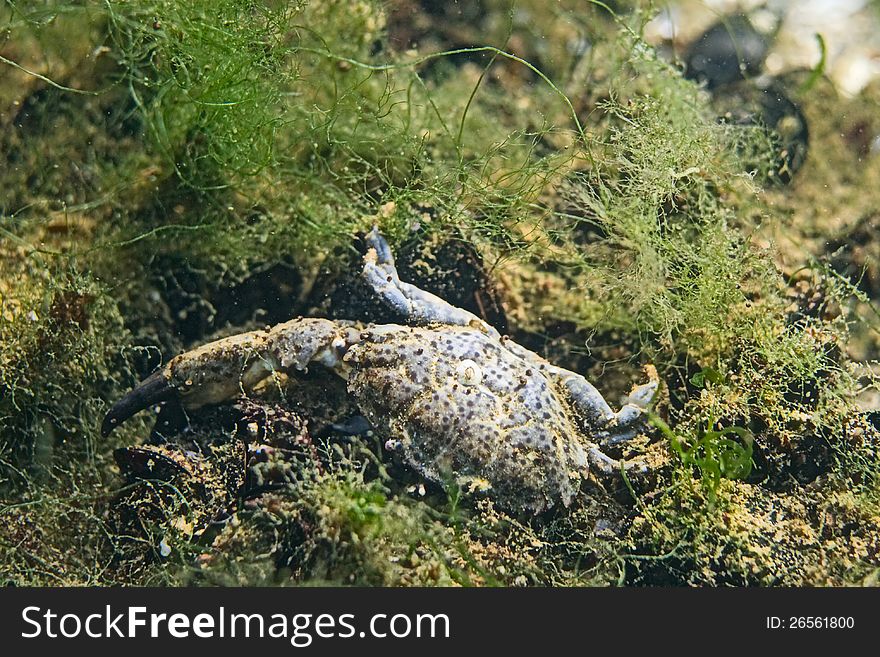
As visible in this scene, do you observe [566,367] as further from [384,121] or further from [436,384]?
[384,121]

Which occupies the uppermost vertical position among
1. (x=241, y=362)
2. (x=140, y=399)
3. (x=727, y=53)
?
(x=727, y=53)

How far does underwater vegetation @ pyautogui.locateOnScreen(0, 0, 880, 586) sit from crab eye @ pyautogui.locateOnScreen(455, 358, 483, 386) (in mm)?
322

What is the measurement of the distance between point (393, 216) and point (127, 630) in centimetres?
154

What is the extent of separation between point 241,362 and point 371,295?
50 cm

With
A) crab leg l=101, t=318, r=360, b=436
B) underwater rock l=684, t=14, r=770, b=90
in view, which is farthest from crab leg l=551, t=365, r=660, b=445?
underwater rock l=684, t=14, r=770, b=90

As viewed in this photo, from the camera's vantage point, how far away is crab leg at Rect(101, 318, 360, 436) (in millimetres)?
2098

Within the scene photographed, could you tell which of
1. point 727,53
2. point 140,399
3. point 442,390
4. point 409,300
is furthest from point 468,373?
point 727,53

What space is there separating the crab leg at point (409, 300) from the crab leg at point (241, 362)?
188 mm

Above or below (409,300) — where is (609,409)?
above

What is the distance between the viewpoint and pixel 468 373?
79.2 inches

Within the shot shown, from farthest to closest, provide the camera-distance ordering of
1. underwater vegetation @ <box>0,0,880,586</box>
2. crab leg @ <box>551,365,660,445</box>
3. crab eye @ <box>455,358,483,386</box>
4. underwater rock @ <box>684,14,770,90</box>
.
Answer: underwater rock @ <box>684,14,770,90</box>, crab leg @ <box>551,365,660,445</box>, crab eye @ <box>455,358,483,386</box>, underwater vegetation @ <box>0,0,880,586</box>

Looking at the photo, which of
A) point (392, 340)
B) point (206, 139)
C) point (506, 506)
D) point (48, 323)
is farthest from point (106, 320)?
point (506, 506)

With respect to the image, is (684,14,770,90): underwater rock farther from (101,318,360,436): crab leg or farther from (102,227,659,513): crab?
(101,318,360,436): crab leg

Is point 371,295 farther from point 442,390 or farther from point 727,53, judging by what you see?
point 727,53
